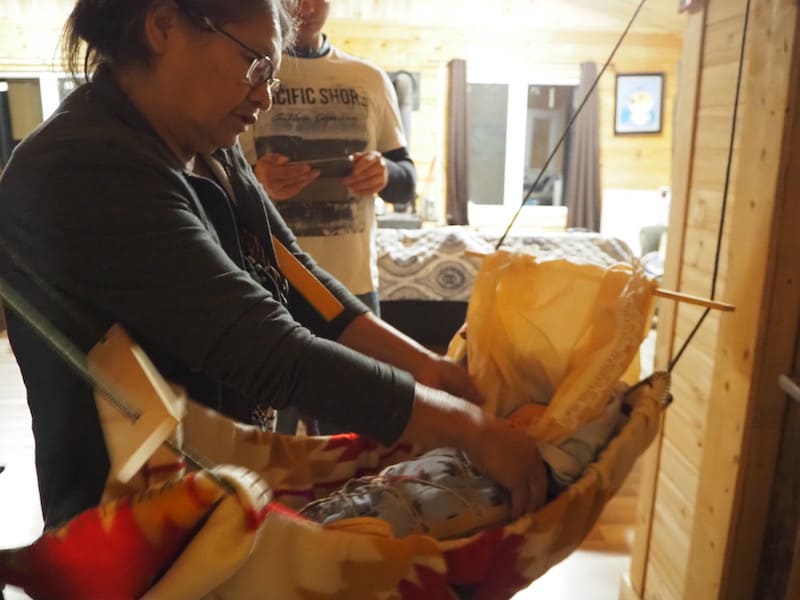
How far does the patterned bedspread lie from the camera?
11.7 feet

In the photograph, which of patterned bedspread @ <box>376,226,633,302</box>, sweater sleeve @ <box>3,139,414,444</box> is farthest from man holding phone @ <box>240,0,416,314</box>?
patterned bedspread @ <box>376,226,633,302</box>

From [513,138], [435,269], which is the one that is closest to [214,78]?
[435,269]

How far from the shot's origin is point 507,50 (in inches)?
229

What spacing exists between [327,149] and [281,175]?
160 millimetres

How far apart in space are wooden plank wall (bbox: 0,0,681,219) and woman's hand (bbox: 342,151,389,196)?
177 inches

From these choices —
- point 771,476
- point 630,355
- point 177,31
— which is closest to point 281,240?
point 177,31

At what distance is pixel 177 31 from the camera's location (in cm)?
74

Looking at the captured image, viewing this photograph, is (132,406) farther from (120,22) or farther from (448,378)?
(448,378)

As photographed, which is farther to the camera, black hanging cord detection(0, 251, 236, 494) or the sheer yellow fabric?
the sheer yellow fabric

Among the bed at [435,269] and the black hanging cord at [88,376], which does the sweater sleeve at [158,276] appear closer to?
the black hanging cord at [88,376]

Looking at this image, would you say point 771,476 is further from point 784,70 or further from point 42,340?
point 42,340

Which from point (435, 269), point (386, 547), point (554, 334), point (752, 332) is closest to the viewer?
point (386, 547)

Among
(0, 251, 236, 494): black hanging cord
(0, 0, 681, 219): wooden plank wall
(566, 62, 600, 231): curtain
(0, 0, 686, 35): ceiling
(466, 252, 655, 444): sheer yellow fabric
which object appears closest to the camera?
(0, 251, 236, 494): black hanging cord

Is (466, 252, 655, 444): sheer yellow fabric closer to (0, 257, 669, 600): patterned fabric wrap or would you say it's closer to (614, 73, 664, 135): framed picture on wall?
(0, 257, 669, 600): patterned fabric wrap
